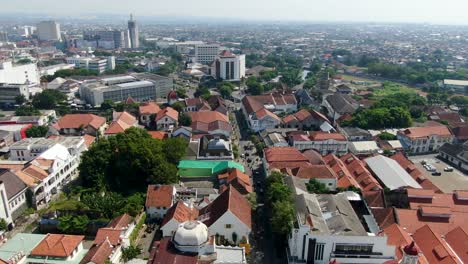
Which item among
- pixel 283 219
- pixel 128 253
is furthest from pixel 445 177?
pixel 128 253

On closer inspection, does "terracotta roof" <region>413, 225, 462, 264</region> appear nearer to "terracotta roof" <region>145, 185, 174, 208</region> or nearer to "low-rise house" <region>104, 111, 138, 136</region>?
"terracotta roof" <region>145, 185, 174, 208</region>

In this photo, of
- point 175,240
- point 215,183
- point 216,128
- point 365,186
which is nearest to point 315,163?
point 365,186

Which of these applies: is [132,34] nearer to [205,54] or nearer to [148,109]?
[205,54]

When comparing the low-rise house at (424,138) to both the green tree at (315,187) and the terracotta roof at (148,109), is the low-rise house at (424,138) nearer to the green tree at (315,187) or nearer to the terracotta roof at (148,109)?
the green tree at (315,187)

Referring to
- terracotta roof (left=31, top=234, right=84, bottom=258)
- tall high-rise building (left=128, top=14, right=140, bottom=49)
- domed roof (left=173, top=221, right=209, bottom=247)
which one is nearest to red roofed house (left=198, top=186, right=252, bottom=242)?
domed roof (left=173, top=221, right=209, bottom=247)

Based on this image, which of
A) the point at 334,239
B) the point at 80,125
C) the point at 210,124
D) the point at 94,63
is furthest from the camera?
the point at 94,63

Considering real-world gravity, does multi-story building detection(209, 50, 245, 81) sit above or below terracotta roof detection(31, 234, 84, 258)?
above

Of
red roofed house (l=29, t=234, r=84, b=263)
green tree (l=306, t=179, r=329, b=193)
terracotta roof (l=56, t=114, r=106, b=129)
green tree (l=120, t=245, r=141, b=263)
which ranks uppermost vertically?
terracotta roof (l=56, t=114, r=106, b=129)
